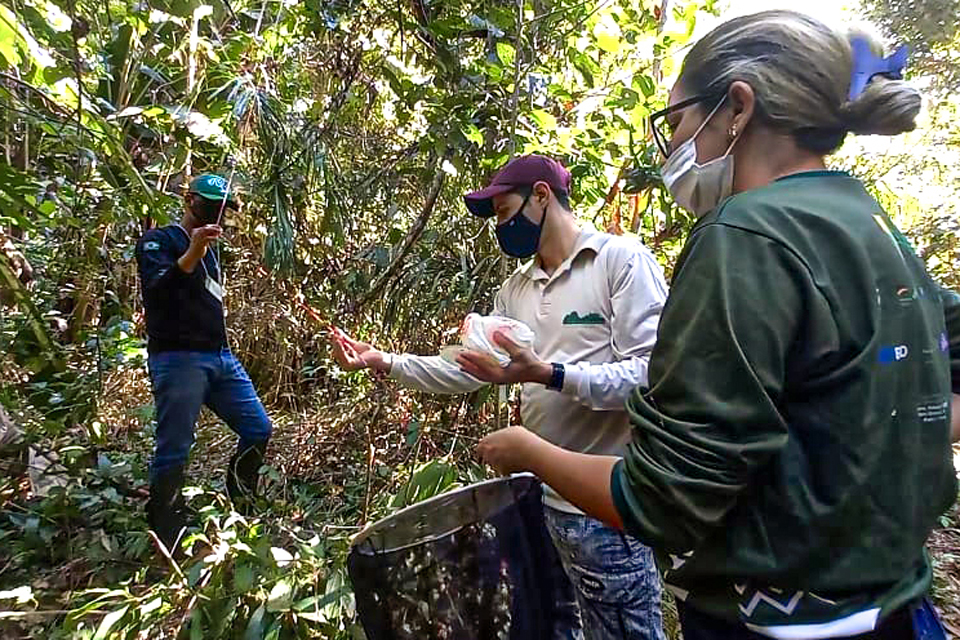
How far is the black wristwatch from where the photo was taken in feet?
4.91

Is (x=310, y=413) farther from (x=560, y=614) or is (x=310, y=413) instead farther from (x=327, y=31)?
(x=560, y=614)

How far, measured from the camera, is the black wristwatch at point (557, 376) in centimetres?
150

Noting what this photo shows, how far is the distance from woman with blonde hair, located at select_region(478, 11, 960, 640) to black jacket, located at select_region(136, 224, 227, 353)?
2.68m

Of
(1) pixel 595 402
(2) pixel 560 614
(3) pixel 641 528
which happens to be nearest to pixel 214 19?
(1) pixel 595 402

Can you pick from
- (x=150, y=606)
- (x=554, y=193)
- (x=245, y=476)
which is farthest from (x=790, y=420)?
(x=245, y=476)

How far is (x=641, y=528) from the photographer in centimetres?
74

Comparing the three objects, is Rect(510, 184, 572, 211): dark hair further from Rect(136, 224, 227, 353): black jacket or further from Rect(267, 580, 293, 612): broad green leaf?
Rect(136, 224, 227, 353): black jacket

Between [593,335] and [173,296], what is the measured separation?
214 cm

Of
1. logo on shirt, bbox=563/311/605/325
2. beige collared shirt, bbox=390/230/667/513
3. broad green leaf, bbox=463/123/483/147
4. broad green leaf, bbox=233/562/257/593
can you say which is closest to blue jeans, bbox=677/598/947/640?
beige collared shirt, bbox=390/230/667/513

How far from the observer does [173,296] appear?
10.0 ft

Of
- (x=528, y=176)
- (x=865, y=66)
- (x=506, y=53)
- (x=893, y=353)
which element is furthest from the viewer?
(x=506, y=53)

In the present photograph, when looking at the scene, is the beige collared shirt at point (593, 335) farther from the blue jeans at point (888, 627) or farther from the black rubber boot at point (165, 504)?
the black rubber boot at point (165, 504)

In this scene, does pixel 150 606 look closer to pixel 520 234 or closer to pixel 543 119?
pixel 520 234

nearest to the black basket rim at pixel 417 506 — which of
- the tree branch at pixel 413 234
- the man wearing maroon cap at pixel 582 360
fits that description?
the man wearing maroon cap at pixel 582 360
